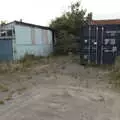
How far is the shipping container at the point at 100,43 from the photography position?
15.1 metres

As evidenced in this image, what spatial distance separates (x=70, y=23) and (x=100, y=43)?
12141 mm

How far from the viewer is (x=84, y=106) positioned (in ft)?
21.7

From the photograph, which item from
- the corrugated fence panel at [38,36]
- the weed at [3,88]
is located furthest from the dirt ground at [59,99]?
the corrugated fence panel at [38,36]

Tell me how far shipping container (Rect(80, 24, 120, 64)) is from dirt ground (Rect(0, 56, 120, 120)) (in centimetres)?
430

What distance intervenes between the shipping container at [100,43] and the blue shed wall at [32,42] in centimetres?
560

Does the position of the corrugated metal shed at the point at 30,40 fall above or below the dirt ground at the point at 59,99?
above

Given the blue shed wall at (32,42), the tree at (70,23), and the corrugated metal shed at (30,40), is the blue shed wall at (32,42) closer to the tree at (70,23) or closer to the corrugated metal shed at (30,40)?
the corrugated metal shed at (30,40)

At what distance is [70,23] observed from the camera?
27.0 metres

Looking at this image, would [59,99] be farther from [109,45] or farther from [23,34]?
[23,34]

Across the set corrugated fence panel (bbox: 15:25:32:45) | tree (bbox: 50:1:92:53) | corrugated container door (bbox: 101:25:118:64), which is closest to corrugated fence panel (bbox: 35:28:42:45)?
corrugated fence panel (bbox: 15:25:32:45)

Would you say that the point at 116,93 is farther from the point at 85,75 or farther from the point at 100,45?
the point at 100,45

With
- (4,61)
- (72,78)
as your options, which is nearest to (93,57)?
(72,78)

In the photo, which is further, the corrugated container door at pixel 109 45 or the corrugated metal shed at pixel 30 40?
the corrugated metal shed at pixel 30 40

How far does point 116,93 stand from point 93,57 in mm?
7374
